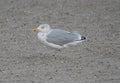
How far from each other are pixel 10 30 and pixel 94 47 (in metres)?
2.47

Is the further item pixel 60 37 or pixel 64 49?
pixel 64 49

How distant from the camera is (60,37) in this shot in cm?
Answer: 1053

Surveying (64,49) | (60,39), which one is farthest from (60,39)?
(64,49)

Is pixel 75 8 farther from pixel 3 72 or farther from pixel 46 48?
pixel 3 72

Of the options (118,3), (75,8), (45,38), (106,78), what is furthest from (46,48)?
(118,3)

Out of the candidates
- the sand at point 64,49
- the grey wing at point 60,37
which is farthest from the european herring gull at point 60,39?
the sand at point 64,49

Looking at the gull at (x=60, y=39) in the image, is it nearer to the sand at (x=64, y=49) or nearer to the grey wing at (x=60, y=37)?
the grey wing at (x=60, y=37)

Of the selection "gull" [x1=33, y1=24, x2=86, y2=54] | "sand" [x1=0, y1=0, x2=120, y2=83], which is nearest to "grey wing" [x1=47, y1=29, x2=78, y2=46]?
"gull" [x1=33, y1=24, x2=86, y2=54]

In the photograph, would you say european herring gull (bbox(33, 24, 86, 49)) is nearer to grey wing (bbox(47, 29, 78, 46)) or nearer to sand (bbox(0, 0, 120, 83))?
grey wing (bbox(47, 29, 78, 46))

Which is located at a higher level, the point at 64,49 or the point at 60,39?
the point at 60,39

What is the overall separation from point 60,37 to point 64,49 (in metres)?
0.85

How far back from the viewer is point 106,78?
8922 millimetres

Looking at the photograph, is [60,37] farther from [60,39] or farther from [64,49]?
[64,49]

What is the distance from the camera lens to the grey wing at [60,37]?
10.5 m
